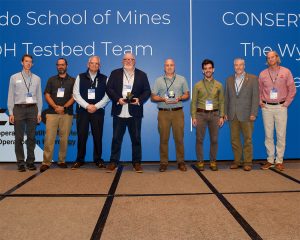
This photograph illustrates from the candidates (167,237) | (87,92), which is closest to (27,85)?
(87,92)

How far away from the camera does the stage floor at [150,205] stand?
2.57m

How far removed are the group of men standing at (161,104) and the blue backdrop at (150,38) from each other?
24.7 inches

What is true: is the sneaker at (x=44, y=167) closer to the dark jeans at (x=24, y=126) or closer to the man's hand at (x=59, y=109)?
the dark jeans at (x=24, y=126)

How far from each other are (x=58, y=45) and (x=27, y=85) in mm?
999

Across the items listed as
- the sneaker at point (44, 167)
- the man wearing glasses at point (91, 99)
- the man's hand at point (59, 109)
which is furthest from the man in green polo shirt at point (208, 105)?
the sneaker at point (44, 167)

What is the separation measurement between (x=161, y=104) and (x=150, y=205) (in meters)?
1.92

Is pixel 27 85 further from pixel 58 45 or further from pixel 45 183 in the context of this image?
pixel 45 183

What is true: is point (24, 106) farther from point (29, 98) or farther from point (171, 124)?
point (171, 124)

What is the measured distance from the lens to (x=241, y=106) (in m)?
4.80

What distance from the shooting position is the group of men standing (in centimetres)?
472

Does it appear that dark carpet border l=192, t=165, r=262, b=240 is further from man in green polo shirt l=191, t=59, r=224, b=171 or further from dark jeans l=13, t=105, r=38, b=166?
dark jeans l=13, t=105, r=38, b=166

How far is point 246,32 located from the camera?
5.54 meters

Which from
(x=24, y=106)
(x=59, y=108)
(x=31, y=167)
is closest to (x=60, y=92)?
(x=59, y=108)

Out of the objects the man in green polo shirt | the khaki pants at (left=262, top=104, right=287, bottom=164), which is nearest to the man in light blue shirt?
the man in green polo shirt
